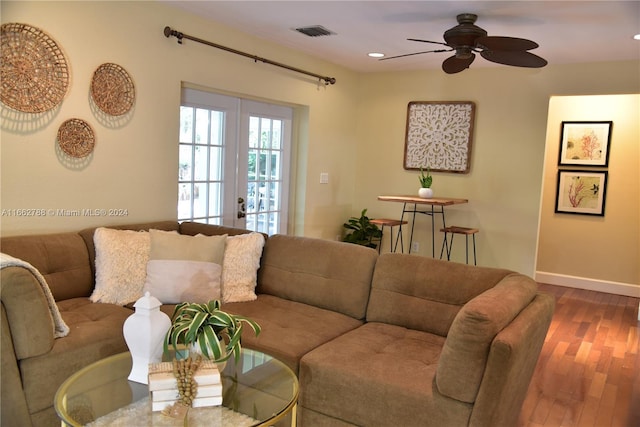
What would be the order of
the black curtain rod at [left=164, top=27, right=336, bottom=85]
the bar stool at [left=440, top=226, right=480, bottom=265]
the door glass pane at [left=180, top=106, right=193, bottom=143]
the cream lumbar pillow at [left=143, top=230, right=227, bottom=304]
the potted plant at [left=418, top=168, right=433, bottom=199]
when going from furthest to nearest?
1. the potted plant at [left=418, top=168, right=433, bottom=199]
2. the bar stool at [left=440, top=226, right=480, bottom=265]
3. the door glass pane at [left=180, top=106, right=193, bottom=143]
4. the black curtain rod at [left=164, top=27, right=336, bottom=85]
5. the cream lumbar pillow at [left=143, top=230, right=227, bottom=304]

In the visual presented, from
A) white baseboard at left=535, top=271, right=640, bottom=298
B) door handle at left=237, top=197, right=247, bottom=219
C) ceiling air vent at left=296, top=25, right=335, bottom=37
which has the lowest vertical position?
white baseboard at left=535, top=271, right=640, bottom=298

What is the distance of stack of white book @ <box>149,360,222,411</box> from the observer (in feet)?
6.06

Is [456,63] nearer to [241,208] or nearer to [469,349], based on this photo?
[241,208]

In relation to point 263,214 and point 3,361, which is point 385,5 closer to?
point 263,214

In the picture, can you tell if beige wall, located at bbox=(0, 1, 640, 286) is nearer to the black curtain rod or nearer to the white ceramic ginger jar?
the black curtain rod

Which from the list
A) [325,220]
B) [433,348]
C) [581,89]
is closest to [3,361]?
[433,348]

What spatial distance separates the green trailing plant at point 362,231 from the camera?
232 inches

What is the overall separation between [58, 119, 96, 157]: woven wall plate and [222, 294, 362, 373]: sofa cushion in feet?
4.43

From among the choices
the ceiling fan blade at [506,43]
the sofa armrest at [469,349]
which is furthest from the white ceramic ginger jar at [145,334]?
the ceiling fan blade at [506,43]

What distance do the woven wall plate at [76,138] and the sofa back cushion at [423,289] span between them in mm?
1992

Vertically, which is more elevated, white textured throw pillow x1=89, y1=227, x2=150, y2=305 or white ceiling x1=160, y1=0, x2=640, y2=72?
white ceiling x1=160, y1=0, x2=640, y2=72

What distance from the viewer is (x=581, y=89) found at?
4.94m

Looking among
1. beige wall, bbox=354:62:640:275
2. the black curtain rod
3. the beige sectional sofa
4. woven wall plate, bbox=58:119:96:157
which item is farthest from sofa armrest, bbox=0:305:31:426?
beige wall, bbox=354:62:640:275

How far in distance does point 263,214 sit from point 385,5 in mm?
2315
